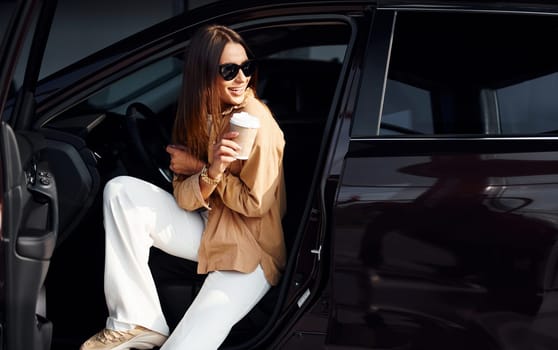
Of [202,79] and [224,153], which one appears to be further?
[202,79]

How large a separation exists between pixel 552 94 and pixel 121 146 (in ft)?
4.55

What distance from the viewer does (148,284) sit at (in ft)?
7.98

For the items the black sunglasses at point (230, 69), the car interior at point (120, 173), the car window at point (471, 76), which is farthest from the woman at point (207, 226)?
the car window at point (471, 76)

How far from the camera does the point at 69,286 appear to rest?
107 inches

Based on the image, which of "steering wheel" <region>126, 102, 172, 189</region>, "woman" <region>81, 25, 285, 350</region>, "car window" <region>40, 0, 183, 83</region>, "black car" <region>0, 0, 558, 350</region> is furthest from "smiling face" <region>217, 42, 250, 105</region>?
"car window" <region>40, 0, 183, 83</region>

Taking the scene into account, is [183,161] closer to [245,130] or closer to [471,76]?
[245,130]

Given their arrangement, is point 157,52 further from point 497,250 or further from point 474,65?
point 497,250

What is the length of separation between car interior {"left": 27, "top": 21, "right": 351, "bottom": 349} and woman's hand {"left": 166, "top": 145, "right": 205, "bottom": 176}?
26 cm

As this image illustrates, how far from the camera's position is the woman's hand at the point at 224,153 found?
2195mm

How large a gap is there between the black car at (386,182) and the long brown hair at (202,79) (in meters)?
0.13

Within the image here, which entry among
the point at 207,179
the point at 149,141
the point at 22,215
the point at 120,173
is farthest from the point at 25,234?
the point at 149,141

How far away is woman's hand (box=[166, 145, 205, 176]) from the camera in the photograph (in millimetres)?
2473

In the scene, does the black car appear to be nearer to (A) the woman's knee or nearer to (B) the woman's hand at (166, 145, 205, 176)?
(A) the woman's knee

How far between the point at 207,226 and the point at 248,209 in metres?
0.18
